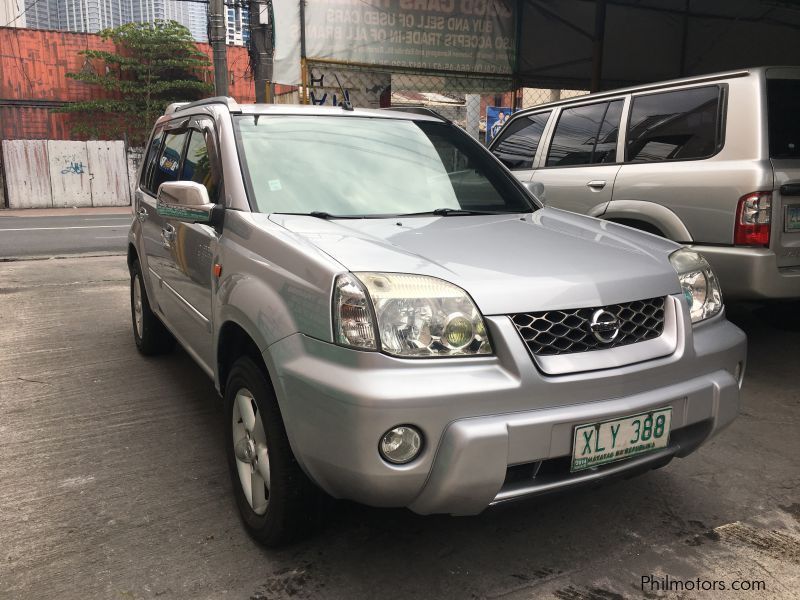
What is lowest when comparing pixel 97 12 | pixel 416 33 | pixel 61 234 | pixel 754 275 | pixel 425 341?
pixel 61 234

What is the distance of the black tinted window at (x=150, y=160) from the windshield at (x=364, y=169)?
1.54 m

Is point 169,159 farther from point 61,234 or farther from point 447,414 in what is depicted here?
point 61,234

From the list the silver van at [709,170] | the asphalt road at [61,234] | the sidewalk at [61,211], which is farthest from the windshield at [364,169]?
A: the sidewalk at [61,211]

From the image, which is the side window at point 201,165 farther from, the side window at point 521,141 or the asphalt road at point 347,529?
the side window at point 521,141

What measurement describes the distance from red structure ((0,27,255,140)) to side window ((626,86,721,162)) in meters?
23.5

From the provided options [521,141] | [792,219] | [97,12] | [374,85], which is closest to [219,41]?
[374,85]

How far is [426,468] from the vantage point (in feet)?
6.31

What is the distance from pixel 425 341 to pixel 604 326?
1.89ft

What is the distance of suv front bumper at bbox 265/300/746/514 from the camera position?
1.89 metres

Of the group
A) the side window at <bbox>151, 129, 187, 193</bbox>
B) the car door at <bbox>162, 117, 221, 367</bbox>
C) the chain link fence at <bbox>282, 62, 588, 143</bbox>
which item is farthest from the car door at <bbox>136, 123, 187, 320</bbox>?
the chain link fence at <bbox>282, 62, 588, 143</bbox>

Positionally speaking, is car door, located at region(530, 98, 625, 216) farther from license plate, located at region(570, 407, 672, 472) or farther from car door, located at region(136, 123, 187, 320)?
license plate, located at region(570, 407, 672, 472)

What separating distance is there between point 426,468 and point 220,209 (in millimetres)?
1436

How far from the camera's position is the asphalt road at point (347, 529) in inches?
88.6

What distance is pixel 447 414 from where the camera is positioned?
75.0 inches
